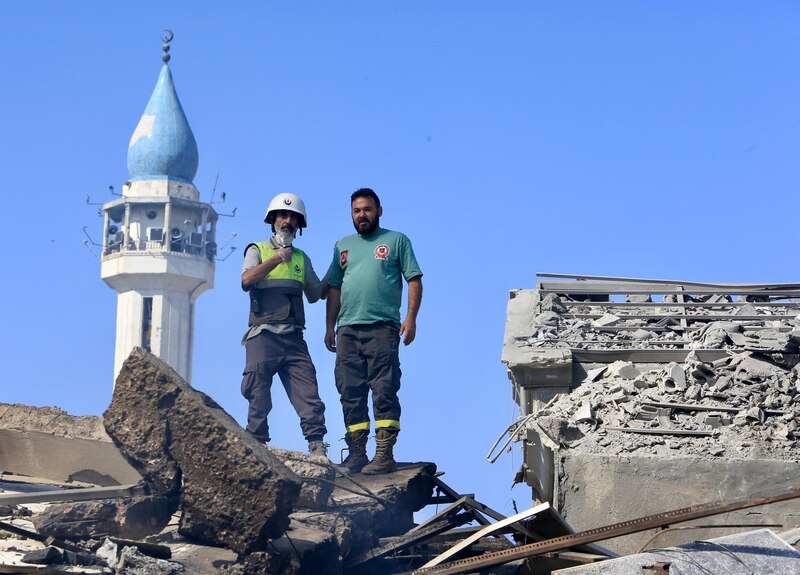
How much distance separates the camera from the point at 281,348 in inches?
382

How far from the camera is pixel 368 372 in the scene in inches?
374

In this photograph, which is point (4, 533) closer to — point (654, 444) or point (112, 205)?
point (654, 444)

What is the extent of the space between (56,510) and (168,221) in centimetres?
5641

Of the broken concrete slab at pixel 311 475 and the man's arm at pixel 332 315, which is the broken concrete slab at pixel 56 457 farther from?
the man's arm at pixel 332 315

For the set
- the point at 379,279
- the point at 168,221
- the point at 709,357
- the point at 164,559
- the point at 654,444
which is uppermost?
the point at 168,221

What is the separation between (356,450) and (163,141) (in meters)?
54.1

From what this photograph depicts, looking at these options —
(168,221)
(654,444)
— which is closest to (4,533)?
(654,444)

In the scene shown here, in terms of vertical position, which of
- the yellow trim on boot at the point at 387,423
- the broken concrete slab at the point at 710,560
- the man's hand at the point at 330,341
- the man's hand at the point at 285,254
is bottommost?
the broken concrete slab at the point at 710,560

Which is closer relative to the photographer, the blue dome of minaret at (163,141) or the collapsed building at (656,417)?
the collapsed building at (656,417)

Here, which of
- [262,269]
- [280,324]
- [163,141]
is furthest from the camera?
[163,141]

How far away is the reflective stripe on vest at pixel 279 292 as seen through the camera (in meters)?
9.69

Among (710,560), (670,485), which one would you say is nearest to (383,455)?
(670,485)

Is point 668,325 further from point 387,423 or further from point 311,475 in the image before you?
point 311,475

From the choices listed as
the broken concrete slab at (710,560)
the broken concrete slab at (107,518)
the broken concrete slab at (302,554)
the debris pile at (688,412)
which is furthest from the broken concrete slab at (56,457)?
the broken concrete slab at (710,560)
